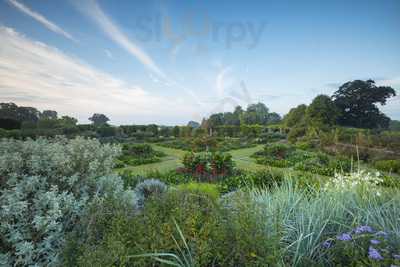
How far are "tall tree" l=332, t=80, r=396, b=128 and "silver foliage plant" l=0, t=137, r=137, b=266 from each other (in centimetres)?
3368

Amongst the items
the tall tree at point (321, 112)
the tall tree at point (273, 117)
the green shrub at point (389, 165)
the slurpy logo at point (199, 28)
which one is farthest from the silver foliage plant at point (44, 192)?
the tall tree at point (273, 117)

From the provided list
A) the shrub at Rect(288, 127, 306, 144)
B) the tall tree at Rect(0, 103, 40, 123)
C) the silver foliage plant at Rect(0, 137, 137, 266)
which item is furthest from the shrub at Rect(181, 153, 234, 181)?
the shrub at Rect(288, 127, 306, 144)

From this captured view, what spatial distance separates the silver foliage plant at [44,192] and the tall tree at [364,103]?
33.7m

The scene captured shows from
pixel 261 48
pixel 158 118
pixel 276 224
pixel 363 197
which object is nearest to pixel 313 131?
pixel 261 48

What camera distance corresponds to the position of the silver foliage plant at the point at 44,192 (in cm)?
160

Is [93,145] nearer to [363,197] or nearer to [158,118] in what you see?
[363,197]

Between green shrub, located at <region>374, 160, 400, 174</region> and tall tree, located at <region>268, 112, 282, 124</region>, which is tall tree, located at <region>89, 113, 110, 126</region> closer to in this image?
green shrub, located at <region>374, 160, 400, 174</region>

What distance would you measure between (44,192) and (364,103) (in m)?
38.0

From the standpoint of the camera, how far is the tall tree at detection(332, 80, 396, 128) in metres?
27.4

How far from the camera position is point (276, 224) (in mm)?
1571

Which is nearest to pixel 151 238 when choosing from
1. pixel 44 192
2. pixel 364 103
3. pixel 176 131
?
pixel 44 192

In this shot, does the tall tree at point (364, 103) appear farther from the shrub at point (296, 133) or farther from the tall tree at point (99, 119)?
the tall tree at point (99, 119)

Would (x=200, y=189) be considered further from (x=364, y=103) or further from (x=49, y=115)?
(x=364, y=103)

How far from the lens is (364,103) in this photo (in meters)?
27.9
